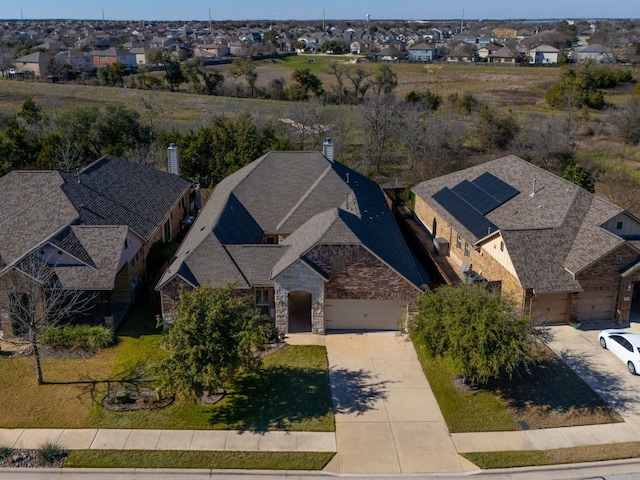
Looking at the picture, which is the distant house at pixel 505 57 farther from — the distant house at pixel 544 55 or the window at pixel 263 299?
the window at pixel 263 299

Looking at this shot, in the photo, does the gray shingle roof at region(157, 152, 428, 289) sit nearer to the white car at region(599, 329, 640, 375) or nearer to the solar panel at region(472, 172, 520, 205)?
the solar panel at region(472, 172, 520, 205)

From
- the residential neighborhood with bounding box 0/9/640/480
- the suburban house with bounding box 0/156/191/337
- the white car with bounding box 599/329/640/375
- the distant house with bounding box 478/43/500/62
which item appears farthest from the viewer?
the distant house with bounding box 478/43/500/62

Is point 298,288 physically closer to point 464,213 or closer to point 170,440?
point 170,440

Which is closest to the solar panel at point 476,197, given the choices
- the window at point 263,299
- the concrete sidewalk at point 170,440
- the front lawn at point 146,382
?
the window at point 263,299

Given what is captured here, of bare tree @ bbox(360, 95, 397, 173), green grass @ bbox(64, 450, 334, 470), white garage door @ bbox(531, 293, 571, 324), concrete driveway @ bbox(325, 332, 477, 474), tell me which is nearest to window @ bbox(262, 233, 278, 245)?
concrete driveway @ bbox(325, 332, 477, 474)

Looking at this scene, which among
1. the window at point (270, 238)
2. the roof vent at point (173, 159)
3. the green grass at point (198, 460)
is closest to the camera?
the green grass at point (198, 460)

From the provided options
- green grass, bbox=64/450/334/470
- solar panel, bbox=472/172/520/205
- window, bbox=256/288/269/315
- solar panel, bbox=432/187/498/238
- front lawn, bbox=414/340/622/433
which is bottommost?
front lawn, bbox=414/340/622/433
